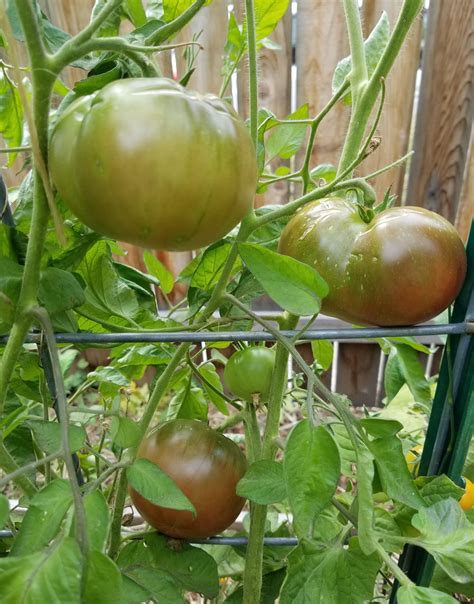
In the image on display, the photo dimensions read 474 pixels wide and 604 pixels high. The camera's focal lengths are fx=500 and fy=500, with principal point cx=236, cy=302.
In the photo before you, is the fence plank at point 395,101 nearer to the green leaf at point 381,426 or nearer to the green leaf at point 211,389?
the green leaf at point 211,389

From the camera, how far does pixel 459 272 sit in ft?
1.32

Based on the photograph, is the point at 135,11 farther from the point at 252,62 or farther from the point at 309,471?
the point at 309,471

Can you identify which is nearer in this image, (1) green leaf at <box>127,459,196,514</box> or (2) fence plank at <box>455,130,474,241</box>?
(1) green leaf at <box>127,459,196,514</box>

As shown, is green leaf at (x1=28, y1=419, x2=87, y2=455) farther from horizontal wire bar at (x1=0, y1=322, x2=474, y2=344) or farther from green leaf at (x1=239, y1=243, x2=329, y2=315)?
green leaf at (x1=239, y1=243, x2=329, y2=315)

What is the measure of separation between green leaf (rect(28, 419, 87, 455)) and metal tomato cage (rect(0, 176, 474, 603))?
72mm

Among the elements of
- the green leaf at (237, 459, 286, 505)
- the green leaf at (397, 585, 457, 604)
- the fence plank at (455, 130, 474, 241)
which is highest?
the green leaf at (237, 459, 286, 505)

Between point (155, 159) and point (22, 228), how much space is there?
22 centimetres

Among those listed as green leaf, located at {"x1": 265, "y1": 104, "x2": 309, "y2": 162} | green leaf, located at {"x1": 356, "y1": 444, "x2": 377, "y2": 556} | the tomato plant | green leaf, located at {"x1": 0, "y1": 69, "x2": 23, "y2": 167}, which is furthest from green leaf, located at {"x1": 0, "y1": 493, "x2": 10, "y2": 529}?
green leaf, located at {"x1": 265, "y1": 104, "x2": 309, "y2": 162}

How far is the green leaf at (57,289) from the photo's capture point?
1.28 feet

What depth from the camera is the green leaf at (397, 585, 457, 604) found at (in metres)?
0.36

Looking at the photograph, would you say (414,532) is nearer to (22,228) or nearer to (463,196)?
(22,228)

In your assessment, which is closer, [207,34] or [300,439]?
[300,439]

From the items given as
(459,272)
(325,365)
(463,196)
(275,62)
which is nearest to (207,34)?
(275,62)

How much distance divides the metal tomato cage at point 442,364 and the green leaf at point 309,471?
8 cm
